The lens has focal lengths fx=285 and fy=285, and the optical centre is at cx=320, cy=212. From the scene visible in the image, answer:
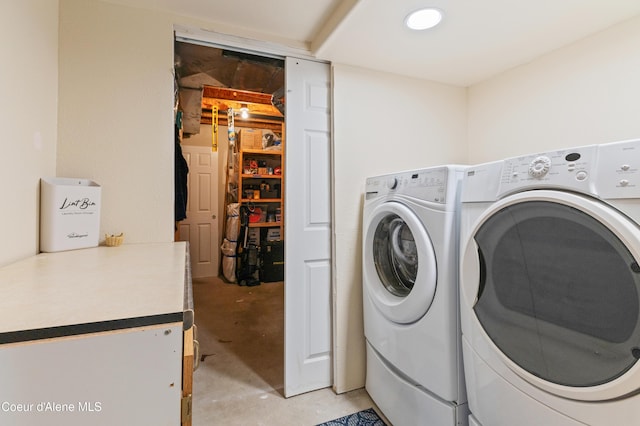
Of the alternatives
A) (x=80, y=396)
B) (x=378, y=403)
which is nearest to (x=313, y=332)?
(x=378, y=403)

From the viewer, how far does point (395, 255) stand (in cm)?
158

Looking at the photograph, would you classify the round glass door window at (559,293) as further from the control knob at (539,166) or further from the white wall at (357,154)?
the white wall at (357,154)

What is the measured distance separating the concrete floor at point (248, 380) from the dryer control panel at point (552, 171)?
1.44 m

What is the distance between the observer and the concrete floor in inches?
60.3

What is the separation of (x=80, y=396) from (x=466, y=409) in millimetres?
1312

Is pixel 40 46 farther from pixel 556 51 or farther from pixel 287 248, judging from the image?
pixel 556 51

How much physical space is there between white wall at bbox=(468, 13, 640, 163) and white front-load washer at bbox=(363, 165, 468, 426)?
89 centimetres

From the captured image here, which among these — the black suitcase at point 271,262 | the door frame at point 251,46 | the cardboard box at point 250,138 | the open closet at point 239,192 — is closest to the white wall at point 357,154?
the door frame at point 251,46

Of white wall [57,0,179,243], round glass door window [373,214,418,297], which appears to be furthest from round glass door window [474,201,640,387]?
white wall [57,0,179,243]

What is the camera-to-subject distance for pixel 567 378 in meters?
0.79

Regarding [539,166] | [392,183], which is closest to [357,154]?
[392,183]

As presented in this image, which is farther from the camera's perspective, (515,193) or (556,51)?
(556,51)

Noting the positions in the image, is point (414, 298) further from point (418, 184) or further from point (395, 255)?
point (418, 184)

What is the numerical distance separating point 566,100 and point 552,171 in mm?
1117
